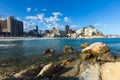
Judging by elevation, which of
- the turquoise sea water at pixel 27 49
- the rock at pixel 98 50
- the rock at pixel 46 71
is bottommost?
the turquoise sea water at pixel 27 49

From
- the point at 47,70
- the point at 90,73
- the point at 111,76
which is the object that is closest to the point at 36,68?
the point at 47,70

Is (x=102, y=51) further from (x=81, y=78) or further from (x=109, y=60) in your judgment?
(x=81, y=78)

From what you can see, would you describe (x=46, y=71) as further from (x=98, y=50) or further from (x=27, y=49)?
(x=27, y=49)

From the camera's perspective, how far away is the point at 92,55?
24.4m

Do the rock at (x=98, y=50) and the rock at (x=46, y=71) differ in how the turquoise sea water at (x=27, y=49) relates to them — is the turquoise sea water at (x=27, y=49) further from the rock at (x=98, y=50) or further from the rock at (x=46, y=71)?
the rock at (x=46, y=71)

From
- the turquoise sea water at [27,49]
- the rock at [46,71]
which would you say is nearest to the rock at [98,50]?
the turquoise sea water at [27,49]

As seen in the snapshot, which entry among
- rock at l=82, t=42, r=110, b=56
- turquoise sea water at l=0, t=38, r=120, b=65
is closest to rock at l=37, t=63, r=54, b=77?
rock at l=82, t=42, r=110, b=56

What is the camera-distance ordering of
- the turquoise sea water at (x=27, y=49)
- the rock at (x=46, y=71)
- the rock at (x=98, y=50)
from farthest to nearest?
the turquoise sea water at (x=27, y=49) → the rock at (x=98, y=50) → the rock at (x=46, y=71)

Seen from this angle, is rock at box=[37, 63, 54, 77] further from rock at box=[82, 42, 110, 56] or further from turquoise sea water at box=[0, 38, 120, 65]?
turquoise sea water at box=[0, 38, 120, 65]

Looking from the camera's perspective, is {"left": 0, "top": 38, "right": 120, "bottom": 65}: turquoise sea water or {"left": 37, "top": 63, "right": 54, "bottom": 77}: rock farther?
{"left": 0, "top": 38, "right": 120, "bottom": 65}: turquoise sea water

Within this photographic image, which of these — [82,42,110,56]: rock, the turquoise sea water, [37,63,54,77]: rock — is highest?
[82,42,110,56]: rock

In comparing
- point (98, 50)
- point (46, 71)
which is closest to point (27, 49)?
point (98, 50)

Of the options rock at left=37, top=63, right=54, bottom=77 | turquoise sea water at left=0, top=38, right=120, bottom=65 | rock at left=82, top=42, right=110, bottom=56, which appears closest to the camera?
rock at left=37, top=63, right=54, bottom=77

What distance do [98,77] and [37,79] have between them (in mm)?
5285
